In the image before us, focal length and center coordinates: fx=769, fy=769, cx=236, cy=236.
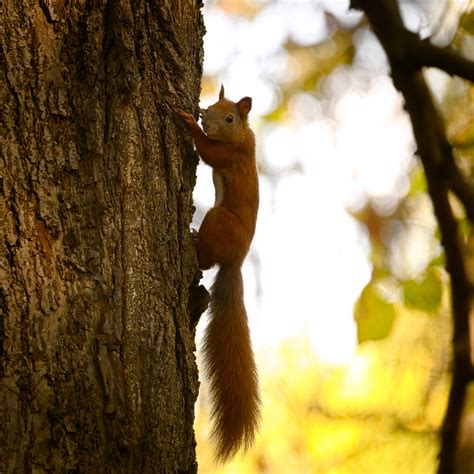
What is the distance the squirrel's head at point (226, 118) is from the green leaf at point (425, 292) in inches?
77.0

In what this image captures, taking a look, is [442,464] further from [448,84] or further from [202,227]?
[202,227]

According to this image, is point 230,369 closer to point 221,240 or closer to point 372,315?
point 221,240

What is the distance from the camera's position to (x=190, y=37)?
7.77 feet

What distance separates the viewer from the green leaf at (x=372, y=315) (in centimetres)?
167

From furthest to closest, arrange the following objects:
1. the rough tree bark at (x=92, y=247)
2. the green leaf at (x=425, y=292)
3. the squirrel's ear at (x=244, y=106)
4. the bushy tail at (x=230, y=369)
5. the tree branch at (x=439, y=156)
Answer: the squirrel's ear at (x=244, y=106), the bushy tail at (x=230, y=369), the rough tree bark at (x=92, y=247), the green leaf at (x=425, y=292), the tree branch at (x=439, y=156)

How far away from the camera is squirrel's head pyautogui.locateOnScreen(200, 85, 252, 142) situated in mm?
3521

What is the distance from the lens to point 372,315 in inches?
66.9

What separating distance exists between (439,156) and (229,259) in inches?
89.8

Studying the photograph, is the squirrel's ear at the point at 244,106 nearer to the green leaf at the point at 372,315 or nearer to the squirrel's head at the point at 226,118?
the squirrel's head at the point at 226,118

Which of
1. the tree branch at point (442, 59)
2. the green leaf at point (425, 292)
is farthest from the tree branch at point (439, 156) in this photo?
the green leaf at point (425, 292)

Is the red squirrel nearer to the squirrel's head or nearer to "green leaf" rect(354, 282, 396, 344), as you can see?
the squirrel's head

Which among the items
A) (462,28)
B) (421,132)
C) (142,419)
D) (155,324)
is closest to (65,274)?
(155,324)

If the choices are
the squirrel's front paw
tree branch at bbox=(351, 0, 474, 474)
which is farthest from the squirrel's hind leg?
tree branch at bbox=(351, 0, 474, 474)

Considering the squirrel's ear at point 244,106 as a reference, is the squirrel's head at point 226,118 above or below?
below
